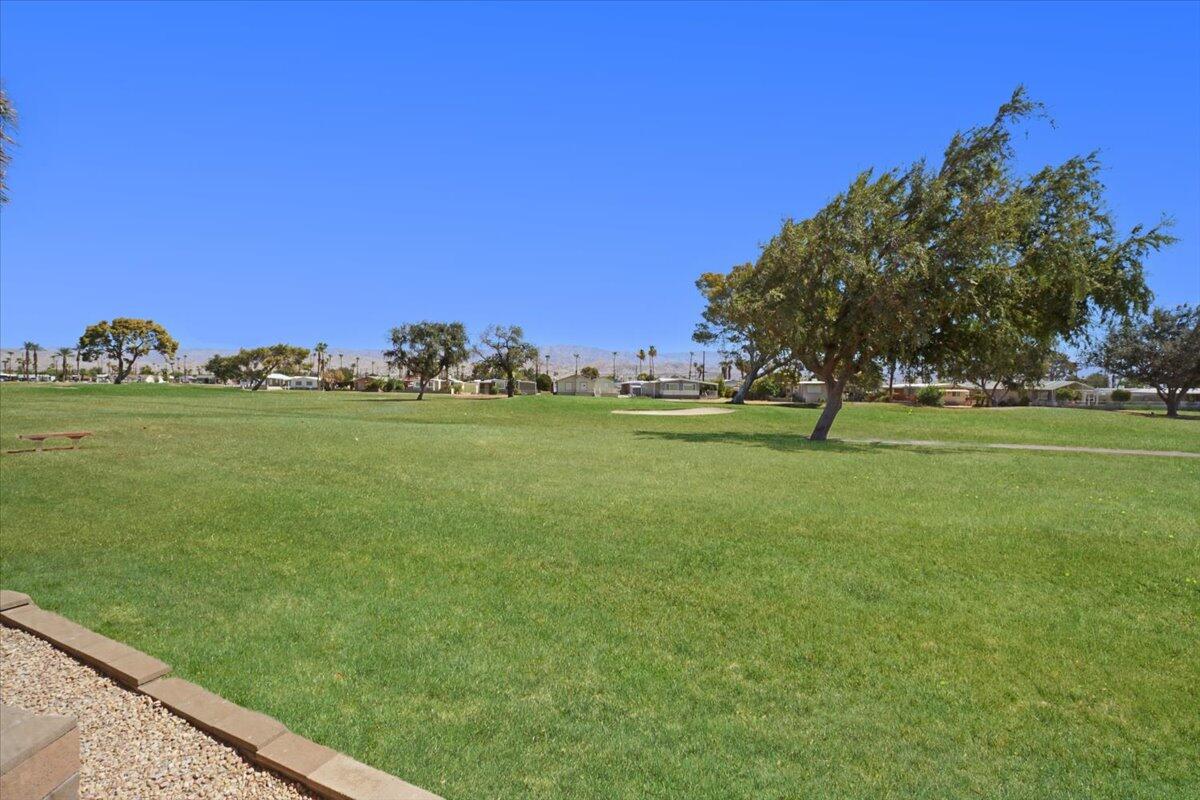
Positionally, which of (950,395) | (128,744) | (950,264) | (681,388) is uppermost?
(950,264)

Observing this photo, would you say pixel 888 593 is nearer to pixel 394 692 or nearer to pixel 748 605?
pixel 748 605

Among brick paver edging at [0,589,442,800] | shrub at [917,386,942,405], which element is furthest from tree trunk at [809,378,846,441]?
shrub at [917,386,942,405]

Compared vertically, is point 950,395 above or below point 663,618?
above

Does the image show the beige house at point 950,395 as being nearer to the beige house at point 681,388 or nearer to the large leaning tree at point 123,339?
the beige house at point 681,388

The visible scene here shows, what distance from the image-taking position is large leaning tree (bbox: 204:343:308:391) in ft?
351

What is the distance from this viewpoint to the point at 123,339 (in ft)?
283

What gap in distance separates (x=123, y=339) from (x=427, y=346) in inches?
1885

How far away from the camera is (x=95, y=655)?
5.01 m

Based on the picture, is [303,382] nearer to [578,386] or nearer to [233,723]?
A: [578,386]

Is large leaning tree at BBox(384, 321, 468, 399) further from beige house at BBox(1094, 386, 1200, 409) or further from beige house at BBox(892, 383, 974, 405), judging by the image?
beige house at BBox(1094, 386, 1200, 409)

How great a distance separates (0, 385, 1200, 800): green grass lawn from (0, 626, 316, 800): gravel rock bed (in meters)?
0.47

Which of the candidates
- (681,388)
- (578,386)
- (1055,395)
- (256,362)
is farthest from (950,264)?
(256,362)

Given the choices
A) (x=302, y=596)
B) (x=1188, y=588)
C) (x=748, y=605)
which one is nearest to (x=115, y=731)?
(x=302, y=596)

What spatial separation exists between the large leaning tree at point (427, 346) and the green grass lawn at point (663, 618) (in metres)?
55.1
